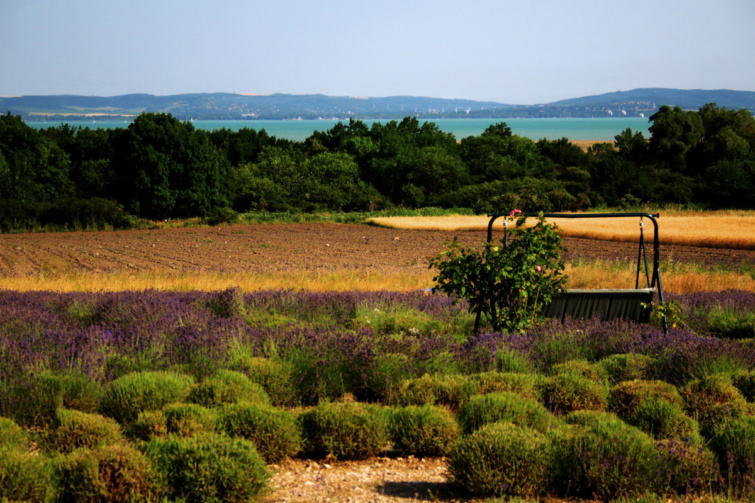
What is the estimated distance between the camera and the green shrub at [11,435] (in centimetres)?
416

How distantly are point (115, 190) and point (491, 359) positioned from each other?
49495 mm

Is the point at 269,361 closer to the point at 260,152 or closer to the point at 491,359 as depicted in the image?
the point at 491,359

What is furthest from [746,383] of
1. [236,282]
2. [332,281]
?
[236,282]

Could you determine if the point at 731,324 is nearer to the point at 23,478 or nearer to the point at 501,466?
the point at 501,466

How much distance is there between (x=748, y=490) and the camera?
3879 mm

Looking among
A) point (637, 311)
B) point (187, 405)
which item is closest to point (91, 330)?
point (187, 405)

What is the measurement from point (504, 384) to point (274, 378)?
213 cm

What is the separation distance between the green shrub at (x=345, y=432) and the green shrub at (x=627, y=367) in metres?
2.79

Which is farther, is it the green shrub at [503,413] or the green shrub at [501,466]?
the green shrub at [503,413]

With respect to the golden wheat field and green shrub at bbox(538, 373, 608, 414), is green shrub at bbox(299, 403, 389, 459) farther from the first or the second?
the golden wheat field

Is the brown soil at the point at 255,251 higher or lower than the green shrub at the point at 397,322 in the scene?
lower

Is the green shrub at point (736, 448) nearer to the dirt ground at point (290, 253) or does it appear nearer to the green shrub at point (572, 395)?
the green shrub at point (572, 395)

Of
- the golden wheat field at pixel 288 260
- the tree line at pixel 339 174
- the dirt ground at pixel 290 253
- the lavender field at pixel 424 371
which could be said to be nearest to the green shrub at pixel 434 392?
the lavender field at pixel 424 371

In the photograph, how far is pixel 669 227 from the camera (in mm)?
30578
